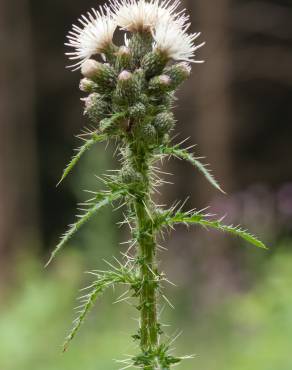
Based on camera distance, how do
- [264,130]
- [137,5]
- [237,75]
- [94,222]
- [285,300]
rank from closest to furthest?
[137,5] < [285,300] < [94,222] < [237,75] < [264,130]

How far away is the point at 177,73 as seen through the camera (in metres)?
2.45

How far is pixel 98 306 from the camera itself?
9219 millimetres

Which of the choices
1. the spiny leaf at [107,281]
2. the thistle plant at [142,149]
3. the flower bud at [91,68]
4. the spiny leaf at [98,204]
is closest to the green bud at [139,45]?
the thistle plant at [142,149]

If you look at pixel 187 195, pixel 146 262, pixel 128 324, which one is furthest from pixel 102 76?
pixel 187 195

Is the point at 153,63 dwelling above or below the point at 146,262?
above

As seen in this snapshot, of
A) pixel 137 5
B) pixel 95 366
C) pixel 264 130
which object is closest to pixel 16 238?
pixel 264 130

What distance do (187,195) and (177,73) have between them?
1314 cm

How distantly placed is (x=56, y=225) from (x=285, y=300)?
10.6m

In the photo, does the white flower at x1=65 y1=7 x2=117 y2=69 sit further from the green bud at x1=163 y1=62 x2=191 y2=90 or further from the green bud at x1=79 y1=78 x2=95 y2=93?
the green bud at x1=163 y1=62 x2=191 y2=90

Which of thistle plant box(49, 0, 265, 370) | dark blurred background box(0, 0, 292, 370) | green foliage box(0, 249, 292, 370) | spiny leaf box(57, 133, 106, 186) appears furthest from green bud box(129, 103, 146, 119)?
dark blurred background box(0, 0, 292, 370)

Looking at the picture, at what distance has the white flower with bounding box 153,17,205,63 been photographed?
246cm

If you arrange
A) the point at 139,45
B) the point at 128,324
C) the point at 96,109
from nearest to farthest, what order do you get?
the point at 96,109 → the point at 139,45 → the point at 128,324

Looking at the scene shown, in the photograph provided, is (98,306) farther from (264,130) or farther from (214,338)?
(264,130)

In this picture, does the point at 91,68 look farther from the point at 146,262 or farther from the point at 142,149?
the point at 146,262
